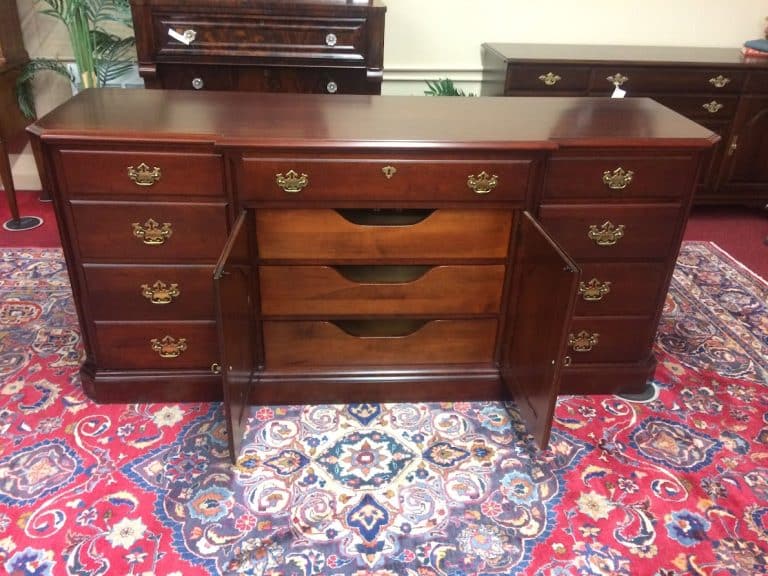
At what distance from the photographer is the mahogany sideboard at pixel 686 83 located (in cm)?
297

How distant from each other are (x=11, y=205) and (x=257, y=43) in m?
1.45

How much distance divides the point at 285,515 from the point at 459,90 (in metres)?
2.52

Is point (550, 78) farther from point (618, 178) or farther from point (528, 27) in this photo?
point (618, 178)

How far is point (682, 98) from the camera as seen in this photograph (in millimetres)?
3068

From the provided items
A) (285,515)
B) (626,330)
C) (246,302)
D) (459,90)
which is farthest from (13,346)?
(459,90)

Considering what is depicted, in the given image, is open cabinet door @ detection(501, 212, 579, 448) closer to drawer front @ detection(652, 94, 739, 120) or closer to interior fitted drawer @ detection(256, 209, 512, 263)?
interior fitted drawer @ detection(256, 209, 512, 263)

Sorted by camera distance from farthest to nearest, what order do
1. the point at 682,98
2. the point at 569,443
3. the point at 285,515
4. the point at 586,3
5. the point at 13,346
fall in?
the point at 586,3
the point at 682,98
the point at 13,346
the point at 569,443
the point at 285,515

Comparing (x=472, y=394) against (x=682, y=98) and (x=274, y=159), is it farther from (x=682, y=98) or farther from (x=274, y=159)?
(x=682, y=98)

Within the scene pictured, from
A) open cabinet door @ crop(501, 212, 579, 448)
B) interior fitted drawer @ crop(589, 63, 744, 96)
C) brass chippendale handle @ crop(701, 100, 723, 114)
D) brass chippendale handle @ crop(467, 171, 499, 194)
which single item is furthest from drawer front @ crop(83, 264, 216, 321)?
brass chippendale handle @ crop(701, 100, 723, 114)

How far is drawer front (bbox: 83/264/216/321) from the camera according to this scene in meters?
1.73

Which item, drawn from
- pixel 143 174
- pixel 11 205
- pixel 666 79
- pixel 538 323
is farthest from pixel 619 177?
pixel 11 205

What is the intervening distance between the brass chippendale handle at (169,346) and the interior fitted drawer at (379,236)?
1.27ft

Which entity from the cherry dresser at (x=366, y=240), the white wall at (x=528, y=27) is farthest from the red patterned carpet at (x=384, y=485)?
the white wall at (x=528, y=27)

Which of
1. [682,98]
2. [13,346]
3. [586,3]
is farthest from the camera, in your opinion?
[586,3]
